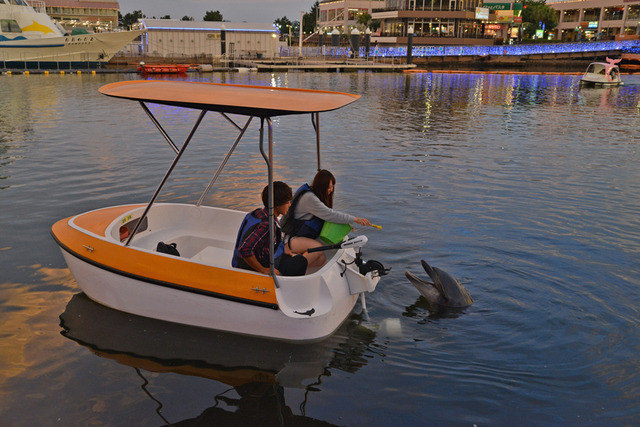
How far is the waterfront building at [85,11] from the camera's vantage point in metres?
130

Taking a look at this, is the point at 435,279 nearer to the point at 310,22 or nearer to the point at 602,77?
the point at 602,77

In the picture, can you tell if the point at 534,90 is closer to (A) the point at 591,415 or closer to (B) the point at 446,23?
(A) the point at 591,415

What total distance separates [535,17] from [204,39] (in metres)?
78.2

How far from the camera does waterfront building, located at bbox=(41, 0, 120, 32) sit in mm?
129625

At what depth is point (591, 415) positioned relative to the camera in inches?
192

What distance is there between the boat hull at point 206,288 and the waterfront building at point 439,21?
92.9m

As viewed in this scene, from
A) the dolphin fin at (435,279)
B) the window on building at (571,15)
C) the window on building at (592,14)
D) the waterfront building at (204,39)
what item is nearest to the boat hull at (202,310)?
the dolphin fin at (435,279)

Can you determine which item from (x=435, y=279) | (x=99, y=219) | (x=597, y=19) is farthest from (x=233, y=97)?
(x=597, y=19)

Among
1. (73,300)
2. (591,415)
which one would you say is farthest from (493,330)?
(73,300)

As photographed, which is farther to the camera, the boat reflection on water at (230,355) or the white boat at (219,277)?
the white boat at (219,277)

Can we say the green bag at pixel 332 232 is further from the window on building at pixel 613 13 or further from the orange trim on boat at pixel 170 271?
the window on building at pixel 613 13

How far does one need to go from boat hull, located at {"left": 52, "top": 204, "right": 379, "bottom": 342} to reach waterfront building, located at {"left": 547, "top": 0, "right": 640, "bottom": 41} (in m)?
112

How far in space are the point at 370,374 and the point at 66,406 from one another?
2.99 metres

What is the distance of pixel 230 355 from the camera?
5.80m
